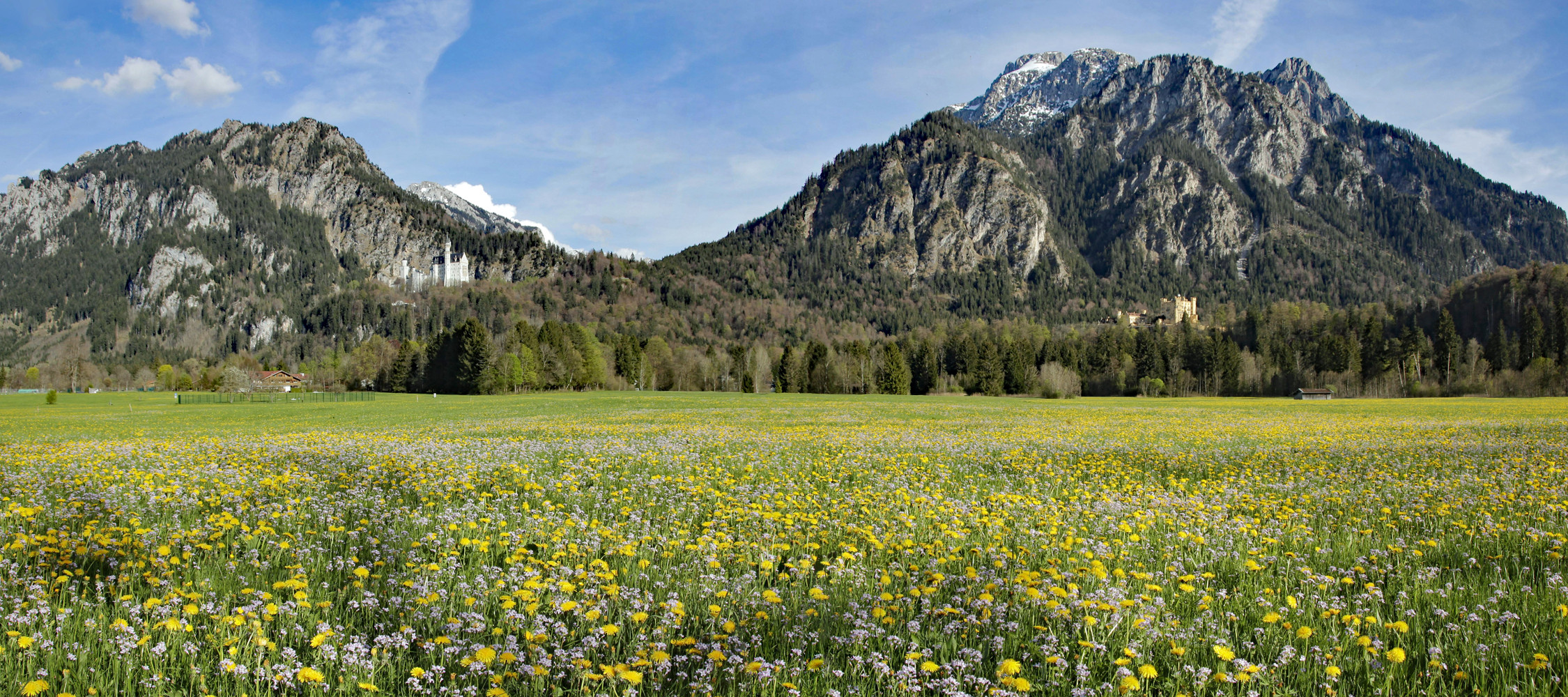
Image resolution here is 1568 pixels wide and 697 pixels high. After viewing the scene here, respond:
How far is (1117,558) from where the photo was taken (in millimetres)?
6684

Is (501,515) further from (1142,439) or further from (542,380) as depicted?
(542,380)

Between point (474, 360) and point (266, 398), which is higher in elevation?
point (474, 360)

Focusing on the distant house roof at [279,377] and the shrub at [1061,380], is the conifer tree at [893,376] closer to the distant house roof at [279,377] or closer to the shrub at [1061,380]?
the shrub at [1061,380]

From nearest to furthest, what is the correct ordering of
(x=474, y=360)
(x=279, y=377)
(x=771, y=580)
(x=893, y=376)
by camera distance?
(x=771, y=580) < (x=474, y=360) < (x=893, y=376) < (x=279, y=377)

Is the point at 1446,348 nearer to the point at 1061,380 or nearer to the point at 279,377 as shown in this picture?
the point at 1061,380

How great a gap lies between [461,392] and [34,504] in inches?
4037

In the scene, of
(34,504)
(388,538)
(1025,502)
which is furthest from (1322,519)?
(34,504)

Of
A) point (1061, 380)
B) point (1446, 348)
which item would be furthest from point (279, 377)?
point (1446, 348)

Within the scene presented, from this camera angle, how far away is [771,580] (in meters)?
6.41

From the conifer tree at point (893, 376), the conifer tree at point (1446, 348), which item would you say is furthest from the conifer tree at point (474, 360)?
the conifer tree at point (1446, 348)

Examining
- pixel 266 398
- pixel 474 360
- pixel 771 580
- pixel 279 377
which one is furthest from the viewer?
pixel 279 377

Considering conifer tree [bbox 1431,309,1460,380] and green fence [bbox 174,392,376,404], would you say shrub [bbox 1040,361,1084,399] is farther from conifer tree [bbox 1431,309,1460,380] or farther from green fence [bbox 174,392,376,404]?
green fence [bbox 174,392,376,404]

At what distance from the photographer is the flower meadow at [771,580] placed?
4.05 m

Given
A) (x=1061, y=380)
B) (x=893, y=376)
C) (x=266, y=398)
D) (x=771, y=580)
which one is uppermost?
(x=893, y=376)
